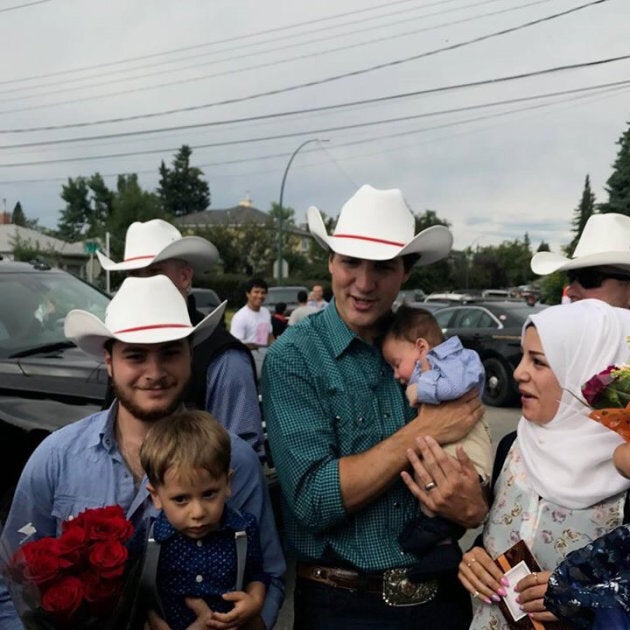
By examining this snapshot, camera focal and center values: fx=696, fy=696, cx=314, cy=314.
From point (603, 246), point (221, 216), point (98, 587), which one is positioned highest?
point (603, 246)

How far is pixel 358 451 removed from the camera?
227cm

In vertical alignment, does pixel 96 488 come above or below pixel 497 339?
above

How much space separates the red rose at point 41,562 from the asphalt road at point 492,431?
2859 millimetres

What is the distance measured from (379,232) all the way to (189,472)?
1.05 m

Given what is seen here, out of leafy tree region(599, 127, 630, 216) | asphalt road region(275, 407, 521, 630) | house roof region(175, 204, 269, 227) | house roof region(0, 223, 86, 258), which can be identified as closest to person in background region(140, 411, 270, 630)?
asphalt road region(275, 407, 521, 630)

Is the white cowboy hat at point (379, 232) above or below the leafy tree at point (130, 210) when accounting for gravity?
above

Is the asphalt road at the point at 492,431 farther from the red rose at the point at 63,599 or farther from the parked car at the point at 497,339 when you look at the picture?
the red rose at the point at 63,599

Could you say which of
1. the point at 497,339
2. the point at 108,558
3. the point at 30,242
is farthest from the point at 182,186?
the point at 108,558

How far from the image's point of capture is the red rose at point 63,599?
1.67m

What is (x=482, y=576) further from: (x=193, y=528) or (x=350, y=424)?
(x=193, y=528)

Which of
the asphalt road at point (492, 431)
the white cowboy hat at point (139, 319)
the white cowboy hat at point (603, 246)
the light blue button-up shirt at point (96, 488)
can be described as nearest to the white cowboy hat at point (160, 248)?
the white cowboy hat at point (139, 319)

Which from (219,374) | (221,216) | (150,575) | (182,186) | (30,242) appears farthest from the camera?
(182,186)

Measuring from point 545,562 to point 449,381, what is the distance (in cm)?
61

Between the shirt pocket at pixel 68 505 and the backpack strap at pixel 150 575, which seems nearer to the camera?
the backpack strap at pixel 150 575
